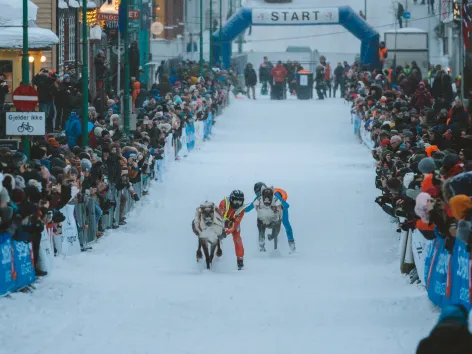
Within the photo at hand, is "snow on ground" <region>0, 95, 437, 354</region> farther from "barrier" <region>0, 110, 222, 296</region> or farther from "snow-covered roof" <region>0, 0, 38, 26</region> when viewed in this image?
"snow-covered roof" <region>0, 0, 38, 26</region>

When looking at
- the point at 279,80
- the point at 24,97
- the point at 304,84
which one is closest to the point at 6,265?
the point at 24,97

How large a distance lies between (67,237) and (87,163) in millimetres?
1683

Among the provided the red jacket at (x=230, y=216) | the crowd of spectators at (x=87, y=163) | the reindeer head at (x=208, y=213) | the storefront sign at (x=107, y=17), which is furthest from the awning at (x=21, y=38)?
the reindeer head at (x=208, y=213)

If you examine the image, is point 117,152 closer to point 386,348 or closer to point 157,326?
point 157,326

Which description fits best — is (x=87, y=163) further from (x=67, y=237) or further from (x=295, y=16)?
(x=295, y=16)

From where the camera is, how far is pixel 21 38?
100ft

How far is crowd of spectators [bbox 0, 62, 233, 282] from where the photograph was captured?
49.2 feet

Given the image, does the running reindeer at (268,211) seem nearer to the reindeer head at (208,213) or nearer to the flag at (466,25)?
the reindeer head at (208,213)

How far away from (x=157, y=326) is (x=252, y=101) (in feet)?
149

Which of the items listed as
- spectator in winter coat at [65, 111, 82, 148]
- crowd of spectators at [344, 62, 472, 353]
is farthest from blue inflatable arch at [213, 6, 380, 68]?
spectator in winter coat at [65, 111, 82, 148]

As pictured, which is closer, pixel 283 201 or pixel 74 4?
pixel 283 201

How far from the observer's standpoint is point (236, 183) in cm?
3056

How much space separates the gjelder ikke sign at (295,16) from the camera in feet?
184

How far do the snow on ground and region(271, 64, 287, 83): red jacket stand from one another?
2731cm
